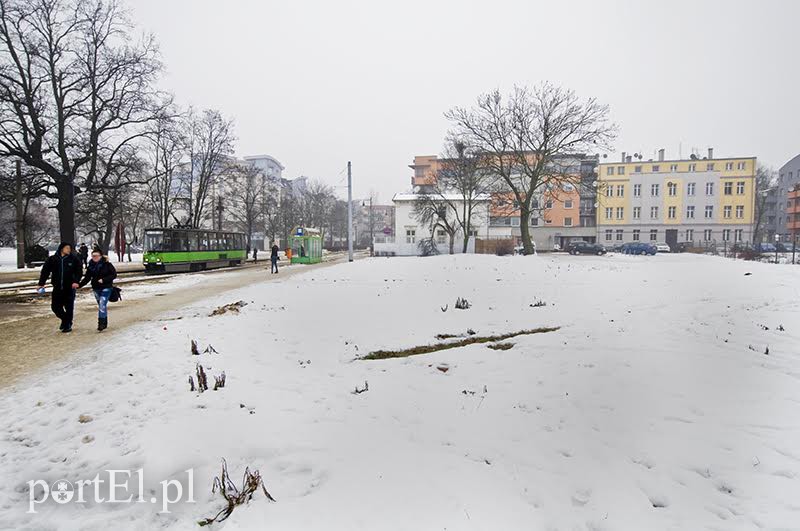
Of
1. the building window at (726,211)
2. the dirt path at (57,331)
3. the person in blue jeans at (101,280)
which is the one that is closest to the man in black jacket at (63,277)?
the person in blue jeans at (101,280)

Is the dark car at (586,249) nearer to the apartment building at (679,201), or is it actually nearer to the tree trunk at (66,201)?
the apartment building at (679,201)

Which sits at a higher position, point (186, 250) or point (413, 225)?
point (413, 225)

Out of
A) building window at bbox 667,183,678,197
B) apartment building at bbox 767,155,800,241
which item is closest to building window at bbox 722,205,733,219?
apartment building at bbox 767,155,800,241

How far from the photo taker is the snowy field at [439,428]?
3148mm

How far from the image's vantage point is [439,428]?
4.29 meters

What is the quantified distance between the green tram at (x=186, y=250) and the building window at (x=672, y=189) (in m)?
60.1

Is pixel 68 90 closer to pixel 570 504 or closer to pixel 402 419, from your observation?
pixel 402 419

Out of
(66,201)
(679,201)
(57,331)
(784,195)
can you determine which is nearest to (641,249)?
(784,195)

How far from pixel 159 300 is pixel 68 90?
16701 millimetres

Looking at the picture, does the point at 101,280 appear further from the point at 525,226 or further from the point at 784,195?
the point at 784,195

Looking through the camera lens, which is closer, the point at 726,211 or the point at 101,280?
the point at 101,280

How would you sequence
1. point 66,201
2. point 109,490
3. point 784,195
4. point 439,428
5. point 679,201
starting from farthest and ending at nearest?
point 679,201
point 784,195
point 66,201
point 439,428
point 109,490

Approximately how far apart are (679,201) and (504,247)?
39.1 metres

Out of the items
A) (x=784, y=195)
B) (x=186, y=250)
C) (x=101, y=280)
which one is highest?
(x=784, y=195)
